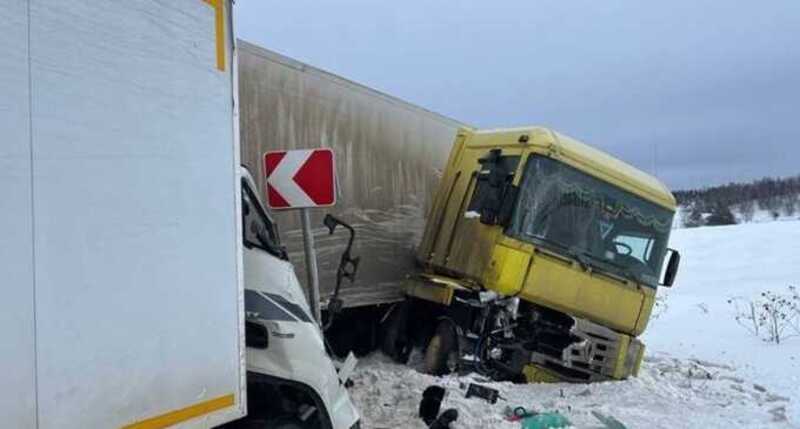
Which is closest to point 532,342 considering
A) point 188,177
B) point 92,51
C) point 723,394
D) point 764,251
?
point 723,394

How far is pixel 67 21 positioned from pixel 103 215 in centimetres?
60

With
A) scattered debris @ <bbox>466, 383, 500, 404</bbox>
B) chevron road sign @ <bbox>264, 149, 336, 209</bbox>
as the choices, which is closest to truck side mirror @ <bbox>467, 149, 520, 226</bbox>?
scattered debris @ <bbox>466, 383, 500, 404</bbox>

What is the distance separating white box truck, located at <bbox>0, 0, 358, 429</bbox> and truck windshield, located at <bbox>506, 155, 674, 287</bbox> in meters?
5.68

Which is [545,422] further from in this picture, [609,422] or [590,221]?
[590,221]

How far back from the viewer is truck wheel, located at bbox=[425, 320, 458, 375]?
8.80m

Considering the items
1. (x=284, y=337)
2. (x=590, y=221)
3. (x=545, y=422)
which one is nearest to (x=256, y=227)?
(x=284, y=337)

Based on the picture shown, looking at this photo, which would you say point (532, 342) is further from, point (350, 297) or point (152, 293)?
point (152, 293)

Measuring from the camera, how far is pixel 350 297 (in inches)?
338

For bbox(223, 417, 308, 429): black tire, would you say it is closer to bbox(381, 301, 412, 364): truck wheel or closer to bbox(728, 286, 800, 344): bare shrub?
bbox(381, 301, 412, 364): truck wheel

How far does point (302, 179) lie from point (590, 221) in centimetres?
396

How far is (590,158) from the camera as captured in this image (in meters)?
9.12

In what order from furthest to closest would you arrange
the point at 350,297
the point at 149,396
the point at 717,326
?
the point at 717,326 < the point at 350,297 < the point at 149,396

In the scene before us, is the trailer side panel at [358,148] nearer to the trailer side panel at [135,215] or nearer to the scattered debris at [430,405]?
the scattered debris at [430,405]

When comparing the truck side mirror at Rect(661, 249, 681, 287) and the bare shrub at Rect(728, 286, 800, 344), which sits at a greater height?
the truck side mirror at Rect(661, 249, 681, 287)
